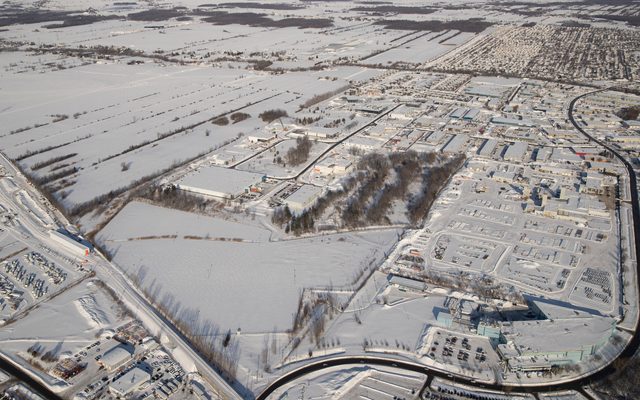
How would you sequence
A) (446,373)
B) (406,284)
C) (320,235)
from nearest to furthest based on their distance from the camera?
1. (446,373)
2. (406,284)
3. (320,235)

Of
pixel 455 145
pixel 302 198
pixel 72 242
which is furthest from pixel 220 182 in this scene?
pixel 455 145

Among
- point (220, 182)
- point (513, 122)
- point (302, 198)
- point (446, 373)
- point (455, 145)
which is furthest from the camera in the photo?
point (513, 122)

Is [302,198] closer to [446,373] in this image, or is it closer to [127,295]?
[127,295]

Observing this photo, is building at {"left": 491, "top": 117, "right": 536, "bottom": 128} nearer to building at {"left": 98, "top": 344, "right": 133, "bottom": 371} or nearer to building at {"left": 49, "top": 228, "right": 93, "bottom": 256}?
building at {"left": 49, "top": 228, "right": 93, "bottom": 256}

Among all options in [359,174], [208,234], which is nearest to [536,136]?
[359,174]

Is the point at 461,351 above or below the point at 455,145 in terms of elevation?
above

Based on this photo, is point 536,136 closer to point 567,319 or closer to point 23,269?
point 567,319

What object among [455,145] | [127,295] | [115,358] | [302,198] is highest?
[115,358]
